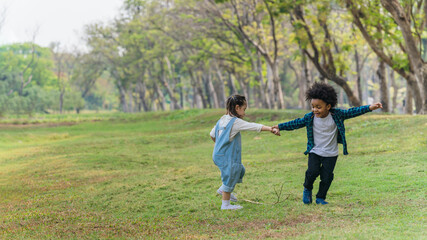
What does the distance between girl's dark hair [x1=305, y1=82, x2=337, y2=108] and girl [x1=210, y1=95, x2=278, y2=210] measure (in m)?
0.70

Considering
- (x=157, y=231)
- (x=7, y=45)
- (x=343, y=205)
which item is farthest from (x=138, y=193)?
(x=7, y=45)

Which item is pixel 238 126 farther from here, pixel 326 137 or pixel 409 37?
pixel 409 37

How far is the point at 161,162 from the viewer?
14.4 metres

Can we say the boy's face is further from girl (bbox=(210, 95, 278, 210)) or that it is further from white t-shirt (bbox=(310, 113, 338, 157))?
girl (bbox=(210, 95, 278, 210))

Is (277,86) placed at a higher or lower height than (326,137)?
higher

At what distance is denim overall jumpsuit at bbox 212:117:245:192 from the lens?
255 inches

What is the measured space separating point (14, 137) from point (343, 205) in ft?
75.5

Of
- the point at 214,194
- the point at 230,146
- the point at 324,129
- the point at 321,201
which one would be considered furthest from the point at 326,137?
the point at 214,194

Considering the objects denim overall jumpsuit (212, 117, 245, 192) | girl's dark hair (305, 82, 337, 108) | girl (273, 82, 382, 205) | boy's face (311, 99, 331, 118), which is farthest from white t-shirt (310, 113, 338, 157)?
denim overall jumpsuit (212, 117, 245, 192)

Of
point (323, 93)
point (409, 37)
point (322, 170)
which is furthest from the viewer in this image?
point (409, 37)

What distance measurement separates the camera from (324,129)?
246 inches

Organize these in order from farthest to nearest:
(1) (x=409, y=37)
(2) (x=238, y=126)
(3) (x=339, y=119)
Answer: (1) (x=409, y=37)
(2) (x=238, y=126)
(3) (x=339, y=119)

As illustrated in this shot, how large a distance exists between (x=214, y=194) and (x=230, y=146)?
5.75ft

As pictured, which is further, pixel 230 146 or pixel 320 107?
pixel 230 146
